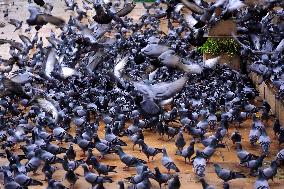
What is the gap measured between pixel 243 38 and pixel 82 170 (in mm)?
5311

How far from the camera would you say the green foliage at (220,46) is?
14.3 metres

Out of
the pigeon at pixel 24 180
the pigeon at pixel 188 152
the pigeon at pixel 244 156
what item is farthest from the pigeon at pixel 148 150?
the pigeon at pixel 24 180

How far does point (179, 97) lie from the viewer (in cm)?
1241

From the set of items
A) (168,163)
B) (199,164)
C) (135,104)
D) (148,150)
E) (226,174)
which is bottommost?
(135,104)

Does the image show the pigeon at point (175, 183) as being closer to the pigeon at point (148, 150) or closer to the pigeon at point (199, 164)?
the pigeon at point (199, 164)

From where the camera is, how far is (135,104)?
1159 cm

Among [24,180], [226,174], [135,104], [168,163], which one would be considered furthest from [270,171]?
[135,104]

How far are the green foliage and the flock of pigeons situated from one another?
0.35 metres

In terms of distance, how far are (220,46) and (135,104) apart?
3.61 meters

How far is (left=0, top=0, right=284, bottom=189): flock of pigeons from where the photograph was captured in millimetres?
9062

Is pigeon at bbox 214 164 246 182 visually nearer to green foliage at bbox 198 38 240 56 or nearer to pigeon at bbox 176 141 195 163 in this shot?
pigeon at bbox 176 141 195 163

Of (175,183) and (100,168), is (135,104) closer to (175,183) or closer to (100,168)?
(100,168)

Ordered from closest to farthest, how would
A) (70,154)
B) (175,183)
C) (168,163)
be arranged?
(175,183) → (168,163) → (70,154)

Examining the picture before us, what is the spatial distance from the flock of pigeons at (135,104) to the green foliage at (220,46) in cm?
35
